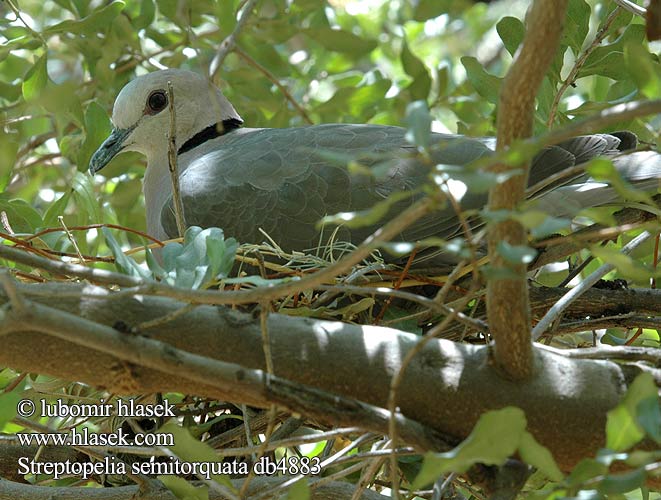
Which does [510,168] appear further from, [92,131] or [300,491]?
[92,131]

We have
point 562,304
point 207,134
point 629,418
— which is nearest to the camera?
point 629,418

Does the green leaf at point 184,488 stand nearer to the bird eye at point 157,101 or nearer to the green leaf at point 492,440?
the green leaf at point 492,440

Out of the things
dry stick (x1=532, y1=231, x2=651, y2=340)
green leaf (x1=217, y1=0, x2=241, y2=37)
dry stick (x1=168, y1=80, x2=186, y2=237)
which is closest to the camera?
dry stick (x1=532, y1=231, x2=651, y2=340)

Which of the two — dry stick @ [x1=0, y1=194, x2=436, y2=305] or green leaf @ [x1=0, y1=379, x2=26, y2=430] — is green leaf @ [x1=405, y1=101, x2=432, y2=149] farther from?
green leaf @ [x1=0, y1=379, x2=26, y2=430]

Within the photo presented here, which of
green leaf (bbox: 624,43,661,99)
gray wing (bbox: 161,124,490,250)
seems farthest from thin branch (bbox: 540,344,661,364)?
gray wing (bbox: 161,124,490,250)

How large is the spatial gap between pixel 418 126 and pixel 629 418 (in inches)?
18.7

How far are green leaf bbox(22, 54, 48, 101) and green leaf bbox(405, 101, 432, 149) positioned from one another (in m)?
1.75

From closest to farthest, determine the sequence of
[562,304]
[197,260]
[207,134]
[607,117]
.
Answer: [607,117] < [197,260] < [562,304] < [207,134]

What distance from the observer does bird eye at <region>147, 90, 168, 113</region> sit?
300 centimetres

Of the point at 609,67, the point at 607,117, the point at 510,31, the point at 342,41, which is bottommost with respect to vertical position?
the point at 607,117

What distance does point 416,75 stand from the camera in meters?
3.06

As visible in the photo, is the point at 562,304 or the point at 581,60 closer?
the point at 562,304

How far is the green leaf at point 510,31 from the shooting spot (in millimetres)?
2379

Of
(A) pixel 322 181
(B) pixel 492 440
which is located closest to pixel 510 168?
(B) pixel 492 440
